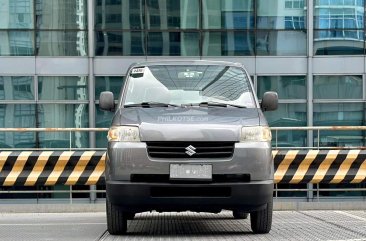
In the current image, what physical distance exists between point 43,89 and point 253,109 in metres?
14.7

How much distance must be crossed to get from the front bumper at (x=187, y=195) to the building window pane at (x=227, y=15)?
49.4ft

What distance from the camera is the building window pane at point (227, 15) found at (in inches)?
897

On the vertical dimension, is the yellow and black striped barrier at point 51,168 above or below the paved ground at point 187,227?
above

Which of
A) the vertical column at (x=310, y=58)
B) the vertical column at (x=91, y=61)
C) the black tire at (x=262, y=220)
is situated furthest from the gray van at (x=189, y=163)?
the vertical column at (x=310, y=58)

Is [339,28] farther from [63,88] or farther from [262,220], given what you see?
[262,220]

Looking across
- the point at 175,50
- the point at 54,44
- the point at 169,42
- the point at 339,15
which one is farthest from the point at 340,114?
the point at 54,44

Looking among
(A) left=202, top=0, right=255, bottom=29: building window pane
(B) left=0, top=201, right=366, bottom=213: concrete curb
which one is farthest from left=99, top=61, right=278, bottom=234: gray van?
(A) left=202, top=0, right=255, bottom=29: building window pane

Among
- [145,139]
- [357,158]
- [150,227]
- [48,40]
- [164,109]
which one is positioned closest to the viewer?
[145,139]

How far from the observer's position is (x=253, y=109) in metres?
8.76

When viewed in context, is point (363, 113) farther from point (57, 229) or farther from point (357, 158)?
point (57, 229)

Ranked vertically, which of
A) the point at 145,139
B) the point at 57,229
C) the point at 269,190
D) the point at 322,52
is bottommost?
the point at 57,229

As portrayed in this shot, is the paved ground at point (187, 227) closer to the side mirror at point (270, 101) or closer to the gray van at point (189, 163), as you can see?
the gray van at point (189, 163)

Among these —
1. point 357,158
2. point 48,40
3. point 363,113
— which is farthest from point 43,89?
point 357,158

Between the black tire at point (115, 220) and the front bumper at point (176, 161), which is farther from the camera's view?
the black tire at point (115, 220)
